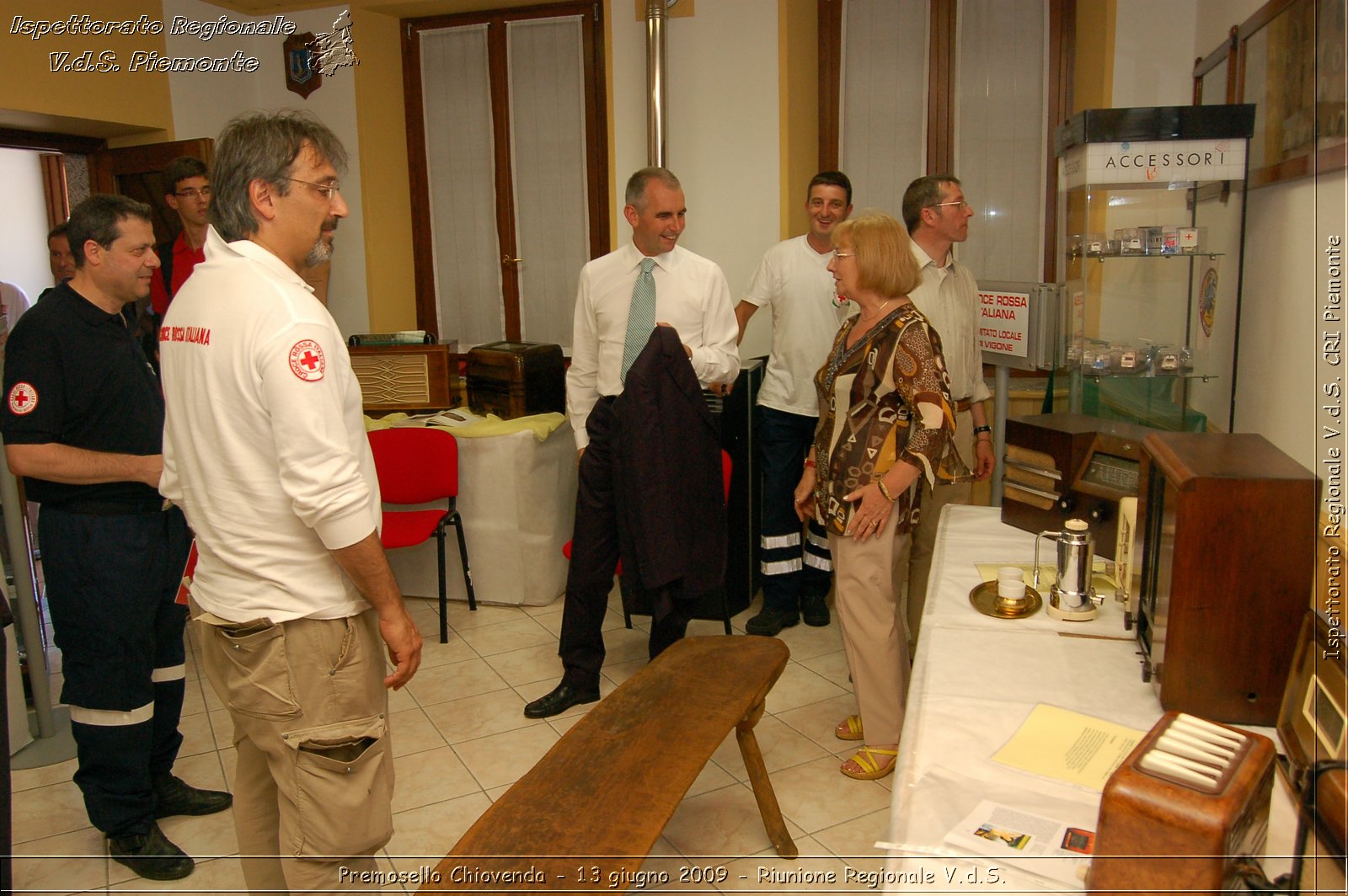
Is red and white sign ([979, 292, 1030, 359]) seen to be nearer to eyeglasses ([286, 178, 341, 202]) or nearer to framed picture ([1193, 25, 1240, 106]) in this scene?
framed picture ([1193, 25, 1240, 106])

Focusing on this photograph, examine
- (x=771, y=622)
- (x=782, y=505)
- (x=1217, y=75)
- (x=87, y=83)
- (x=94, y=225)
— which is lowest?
(x=771, y=622)

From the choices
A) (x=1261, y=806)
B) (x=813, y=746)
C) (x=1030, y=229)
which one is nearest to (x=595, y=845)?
(x=1261, y=806)

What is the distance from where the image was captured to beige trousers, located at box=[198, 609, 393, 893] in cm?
173

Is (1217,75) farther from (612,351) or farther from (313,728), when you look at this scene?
(313,728)

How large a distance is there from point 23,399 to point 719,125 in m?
3.24

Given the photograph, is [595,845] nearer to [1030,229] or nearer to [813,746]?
[813,746]

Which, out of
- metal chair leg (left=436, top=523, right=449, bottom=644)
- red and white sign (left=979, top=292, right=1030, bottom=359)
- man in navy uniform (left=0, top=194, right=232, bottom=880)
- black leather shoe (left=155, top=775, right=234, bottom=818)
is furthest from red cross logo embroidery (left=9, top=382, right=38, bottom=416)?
red and white sign (left=979, top=292, right=1030, bottom=359)

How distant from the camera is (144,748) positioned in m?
2.56

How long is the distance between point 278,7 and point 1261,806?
5726 millimetres

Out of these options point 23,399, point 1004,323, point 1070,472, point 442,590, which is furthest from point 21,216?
point 1070,472

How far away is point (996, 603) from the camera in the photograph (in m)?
2.00

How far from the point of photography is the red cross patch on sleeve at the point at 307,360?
161cm

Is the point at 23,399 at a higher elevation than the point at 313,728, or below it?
higher

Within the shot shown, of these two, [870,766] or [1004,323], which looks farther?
[1004,323]
